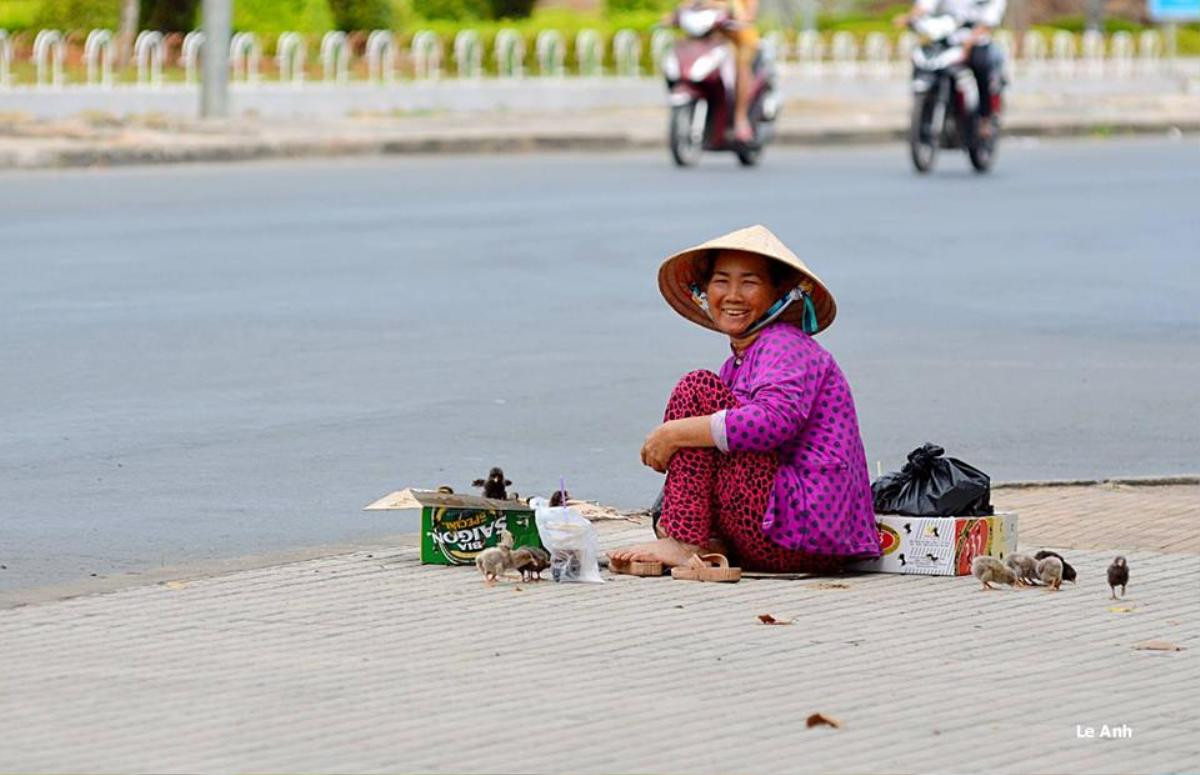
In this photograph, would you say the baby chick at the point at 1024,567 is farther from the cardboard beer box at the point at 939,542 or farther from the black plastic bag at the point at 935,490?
the black plastic bag at the point at 935,490

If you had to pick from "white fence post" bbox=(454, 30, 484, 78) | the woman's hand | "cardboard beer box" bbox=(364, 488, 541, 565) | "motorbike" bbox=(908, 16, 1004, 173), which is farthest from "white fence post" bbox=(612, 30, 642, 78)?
the woman's hand

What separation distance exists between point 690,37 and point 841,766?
67.7ft

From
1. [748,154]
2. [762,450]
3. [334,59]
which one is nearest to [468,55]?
[334,59]

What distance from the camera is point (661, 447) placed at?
271 inches

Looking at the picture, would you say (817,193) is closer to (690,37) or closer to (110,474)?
(690,37)

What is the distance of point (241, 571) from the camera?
22.8 ft

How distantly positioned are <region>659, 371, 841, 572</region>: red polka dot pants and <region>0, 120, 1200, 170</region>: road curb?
17.0 m

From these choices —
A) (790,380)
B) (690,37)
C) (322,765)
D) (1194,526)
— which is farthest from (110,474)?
(690,37)

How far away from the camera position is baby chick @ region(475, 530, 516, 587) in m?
6.80

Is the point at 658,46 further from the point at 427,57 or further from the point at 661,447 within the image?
the point at 661,447

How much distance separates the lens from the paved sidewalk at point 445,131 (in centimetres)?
2436

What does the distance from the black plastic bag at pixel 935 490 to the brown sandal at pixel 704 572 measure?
1.85 ft

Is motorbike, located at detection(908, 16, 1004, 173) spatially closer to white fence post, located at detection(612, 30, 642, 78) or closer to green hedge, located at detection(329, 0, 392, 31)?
white fence post, located at detection(612, 30, 642, 78)

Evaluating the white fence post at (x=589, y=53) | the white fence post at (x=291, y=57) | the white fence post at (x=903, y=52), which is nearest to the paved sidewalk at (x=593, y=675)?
the white fence post at (x=291, y=57)
